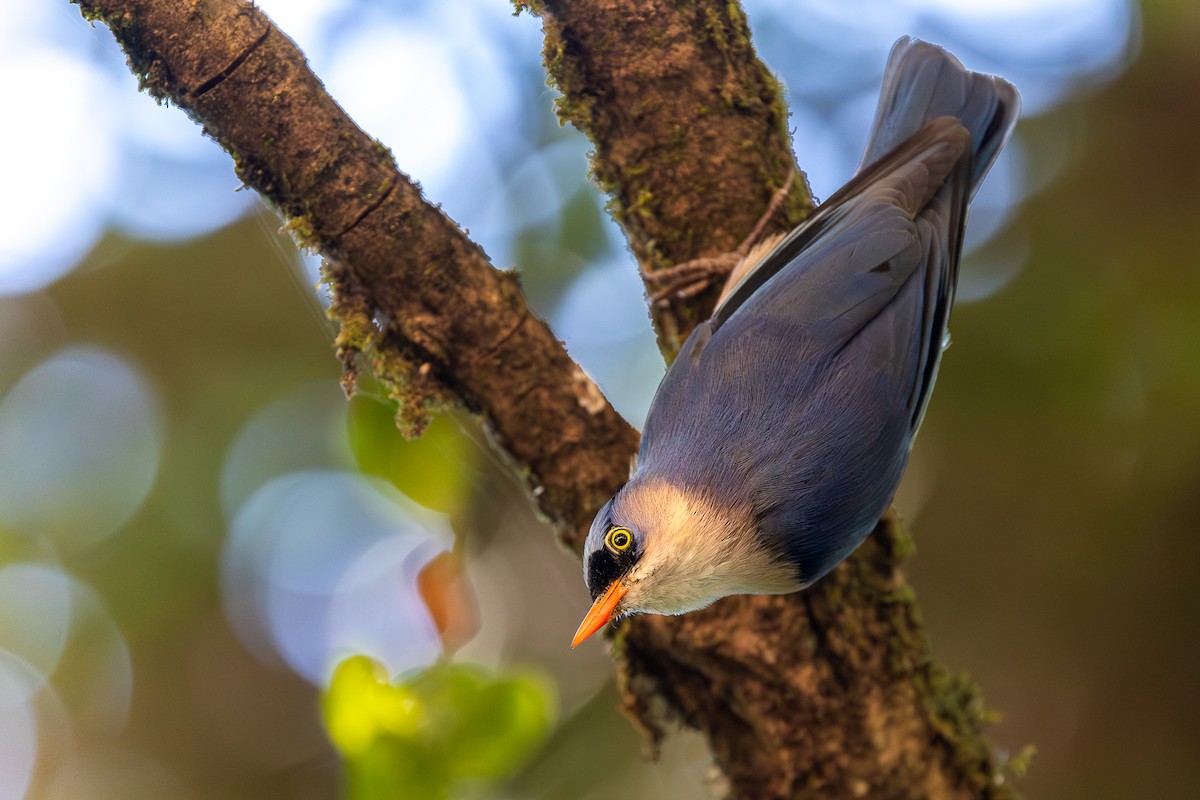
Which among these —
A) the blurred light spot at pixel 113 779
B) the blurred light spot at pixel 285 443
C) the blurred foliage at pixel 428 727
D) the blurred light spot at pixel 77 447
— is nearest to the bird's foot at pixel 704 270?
the blurred foliage at pixel 428 727

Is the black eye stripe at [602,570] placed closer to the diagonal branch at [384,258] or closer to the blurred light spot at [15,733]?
the diagonal branch at [384,258]

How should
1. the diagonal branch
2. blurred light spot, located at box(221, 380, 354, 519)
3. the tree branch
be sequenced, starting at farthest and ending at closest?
blurred light spot, located at box(221, 380, 354, 519)
the tree branch
the diagonal branch

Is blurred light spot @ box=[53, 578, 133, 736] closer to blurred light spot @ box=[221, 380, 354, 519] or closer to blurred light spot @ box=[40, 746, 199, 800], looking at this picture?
blurred light spot @ box=[40, 746, 199, 800]

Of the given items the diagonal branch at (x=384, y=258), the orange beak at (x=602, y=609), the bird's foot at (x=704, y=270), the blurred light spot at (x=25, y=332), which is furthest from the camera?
the blurred light spot at (x=25, y=332)

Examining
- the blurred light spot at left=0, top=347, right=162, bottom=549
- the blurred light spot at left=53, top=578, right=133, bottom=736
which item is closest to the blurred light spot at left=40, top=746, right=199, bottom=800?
the blurred light spot at left=53, top=578, right=133, bottom=736

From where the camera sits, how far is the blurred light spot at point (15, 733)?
116 inches

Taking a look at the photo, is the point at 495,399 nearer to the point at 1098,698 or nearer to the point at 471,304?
the point at 471,304

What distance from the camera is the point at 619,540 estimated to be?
2.18 meters

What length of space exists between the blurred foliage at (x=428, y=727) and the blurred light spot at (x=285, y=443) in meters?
1.45

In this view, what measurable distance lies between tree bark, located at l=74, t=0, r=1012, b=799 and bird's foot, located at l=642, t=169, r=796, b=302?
0.10ft

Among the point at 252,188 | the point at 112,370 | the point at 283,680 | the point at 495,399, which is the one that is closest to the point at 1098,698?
the point at 495,399

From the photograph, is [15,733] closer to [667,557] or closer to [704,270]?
[667,557]

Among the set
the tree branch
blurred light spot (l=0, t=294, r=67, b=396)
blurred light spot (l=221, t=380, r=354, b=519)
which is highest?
blurred light spot (l=0, t=294, r=67, b=396)

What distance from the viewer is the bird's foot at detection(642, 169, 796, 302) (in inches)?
101
